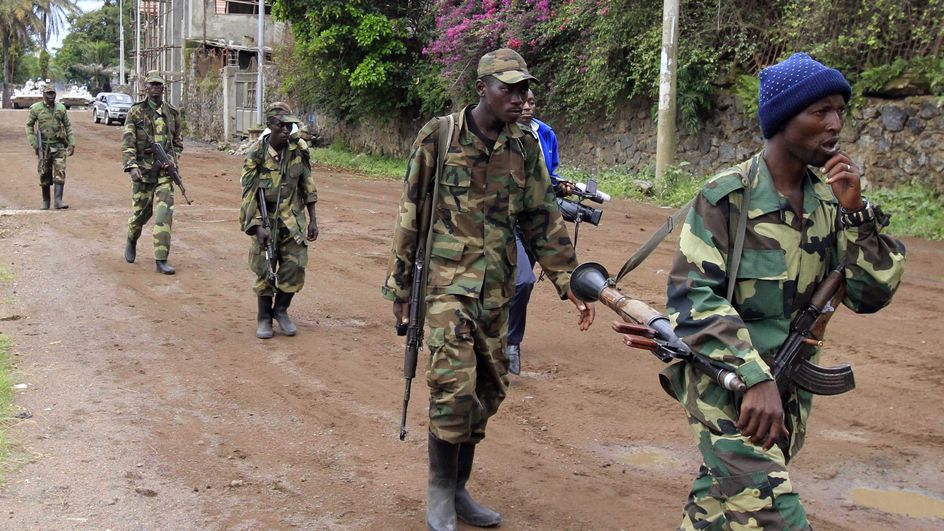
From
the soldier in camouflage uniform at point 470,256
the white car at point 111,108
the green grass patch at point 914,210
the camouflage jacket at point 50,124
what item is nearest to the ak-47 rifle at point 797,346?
the soldier in camouflage uniform at point 470,256

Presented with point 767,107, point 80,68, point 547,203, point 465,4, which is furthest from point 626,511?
point 80,68

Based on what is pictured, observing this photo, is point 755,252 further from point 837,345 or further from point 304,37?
point 304,37

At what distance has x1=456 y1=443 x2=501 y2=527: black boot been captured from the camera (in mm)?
4660

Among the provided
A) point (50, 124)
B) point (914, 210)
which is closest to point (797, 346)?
point (914, 210)

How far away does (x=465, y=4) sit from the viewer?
78.7ft

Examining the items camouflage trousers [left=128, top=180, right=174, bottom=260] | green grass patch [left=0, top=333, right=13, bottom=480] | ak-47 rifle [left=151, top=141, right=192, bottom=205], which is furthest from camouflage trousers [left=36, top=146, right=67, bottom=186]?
green grass patch [left=0, top=333, right=13, bottom=480]

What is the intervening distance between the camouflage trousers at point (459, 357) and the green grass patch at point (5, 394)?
2444 mm

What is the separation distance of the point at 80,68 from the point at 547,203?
88930 mm

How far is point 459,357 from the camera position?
4.35m

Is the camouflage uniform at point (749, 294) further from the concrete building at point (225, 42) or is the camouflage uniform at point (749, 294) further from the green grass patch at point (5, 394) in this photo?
the concrete building at point (225, 42)

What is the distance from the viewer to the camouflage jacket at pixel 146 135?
36.2 feet

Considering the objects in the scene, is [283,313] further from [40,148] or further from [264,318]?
[40,148]

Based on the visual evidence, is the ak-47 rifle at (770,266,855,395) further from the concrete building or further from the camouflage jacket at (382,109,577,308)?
the concrete building

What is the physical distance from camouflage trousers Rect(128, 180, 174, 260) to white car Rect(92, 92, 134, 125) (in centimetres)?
3503
